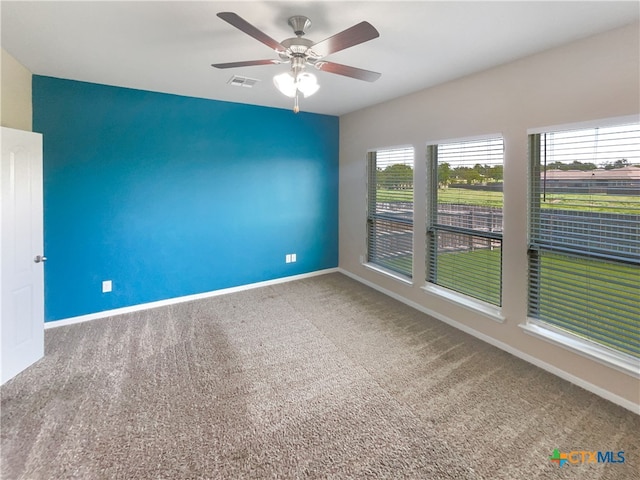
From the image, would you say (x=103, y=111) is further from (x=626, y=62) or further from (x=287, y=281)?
(x=626, y=62)

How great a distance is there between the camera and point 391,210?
4637 millimetres

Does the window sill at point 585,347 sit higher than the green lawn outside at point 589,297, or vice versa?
the green lawn outside at point 589,297

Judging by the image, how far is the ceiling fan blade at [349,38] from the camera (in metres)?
1.67

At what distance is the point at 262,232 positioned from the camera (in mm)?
4961

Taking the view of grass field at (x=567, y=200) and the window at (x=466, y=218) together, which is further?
the window at (x=466, y=218)

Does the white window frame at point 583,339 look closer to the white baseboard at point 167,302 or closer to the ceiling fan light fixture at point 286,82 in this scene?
the ceiling fan light fixture at point 286,82

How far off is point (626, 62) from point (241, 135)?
3983 mm

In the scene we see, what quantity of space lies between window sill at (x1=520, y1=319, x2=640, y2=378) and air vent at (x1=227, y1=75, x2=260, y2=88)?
3605 millimetres

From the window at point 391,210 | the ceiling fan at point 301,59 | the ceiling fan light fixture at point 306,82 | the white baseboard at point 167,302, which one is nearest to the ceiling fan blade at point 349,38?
the ceiling fan at point 301,59

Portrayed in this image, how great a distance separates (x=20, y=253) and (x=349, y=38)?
311 centimetres

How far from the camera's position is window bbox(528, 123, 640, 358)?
2.34 metres

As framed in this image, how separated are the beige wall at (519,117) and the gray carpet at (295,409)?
193 mm

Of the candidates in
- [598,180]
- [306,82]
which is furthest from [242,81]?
[598,180]

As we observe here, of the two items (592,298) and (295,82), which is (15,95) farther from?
(592,298)
